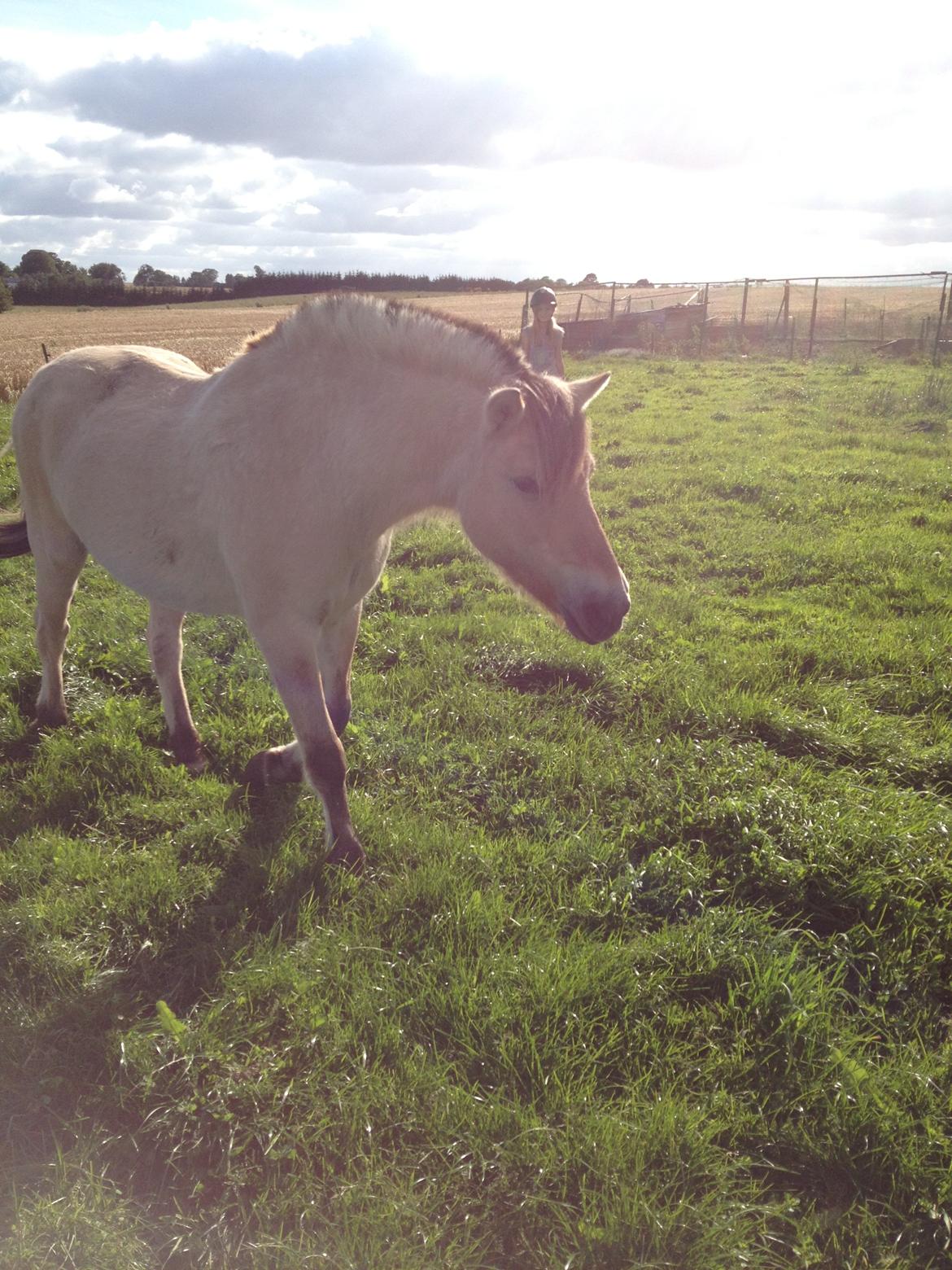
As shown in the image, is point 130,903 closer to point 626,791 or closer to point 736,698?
point 626,791

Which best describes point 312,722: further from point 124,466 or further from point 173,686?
point 124,466

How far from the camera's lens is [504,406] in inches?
112

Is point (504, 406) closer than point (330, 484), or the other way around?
point (504, 406)

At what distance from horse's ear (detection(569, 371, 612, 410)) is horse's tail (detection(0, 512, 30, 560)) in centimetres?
381

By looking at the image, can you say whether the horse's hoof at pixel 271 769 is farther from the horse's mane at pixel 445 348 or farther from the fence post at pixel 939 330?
the fence post at pixel 939 330

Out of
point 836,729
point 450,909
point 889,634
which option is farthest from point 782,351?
point 450,909

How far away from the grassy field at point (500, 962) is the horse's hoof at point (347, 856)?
84 mm

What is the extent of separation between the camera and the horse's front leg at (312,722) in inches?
135

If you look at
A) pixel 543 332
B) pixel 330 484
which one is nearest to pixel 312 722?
pixel 330 484

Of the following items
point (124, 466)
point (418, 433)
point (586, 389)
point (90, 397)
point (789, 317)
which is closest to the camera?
point (418, 433)

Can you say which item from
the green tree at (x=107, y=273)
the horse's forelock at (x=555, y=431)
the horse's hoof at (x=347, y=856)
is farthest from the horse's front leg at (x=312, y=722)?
the green tree at (x=107, y=273)

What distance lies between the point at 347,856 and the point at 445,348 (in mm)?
2232

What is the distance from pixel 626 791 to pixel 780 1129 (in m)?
1.79

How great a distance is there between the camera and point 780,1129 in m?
2.29
